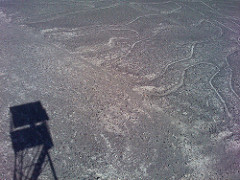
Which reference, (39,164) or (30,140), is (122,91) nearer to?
(30,140)

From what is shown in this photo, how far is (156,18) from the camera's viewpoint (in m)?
19.7

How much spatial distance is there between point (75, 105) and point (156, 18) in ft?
38.2

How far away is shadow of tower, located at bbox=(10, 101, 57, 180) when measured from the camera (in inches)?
329

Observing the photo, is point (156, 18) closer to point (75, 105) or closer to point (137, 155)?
point (75, 105)

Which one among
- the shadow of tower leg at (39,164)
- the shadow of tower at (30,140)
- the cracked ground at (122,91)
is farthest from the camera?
the cracked ground at (122,91)

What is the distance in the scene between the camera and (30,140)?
9.34 metres

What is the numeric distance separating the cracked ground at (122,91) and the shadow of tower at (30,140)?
48mm

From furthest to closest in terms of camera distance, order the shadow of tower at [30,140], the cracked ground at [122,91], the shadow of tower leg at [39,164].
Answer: the cracked ground at [122,91] < the shadow of tower at [30,140] < the shadow of tower leg at [39,164]

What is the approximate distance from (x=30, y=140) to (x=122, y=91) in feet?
15.0

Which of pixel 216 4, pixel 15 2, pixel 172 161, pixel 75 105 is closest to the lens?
pixel 172 161

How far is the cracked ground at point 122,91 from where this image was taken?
→ 882 cm

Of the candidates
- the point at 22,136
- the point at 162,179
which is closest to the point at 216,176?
the point at 162,179

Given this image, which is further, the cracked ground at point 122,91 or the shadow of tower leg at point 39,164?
the cracked ground at point 122,91

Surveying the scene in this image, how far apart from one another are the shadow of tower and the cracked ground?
48mm
